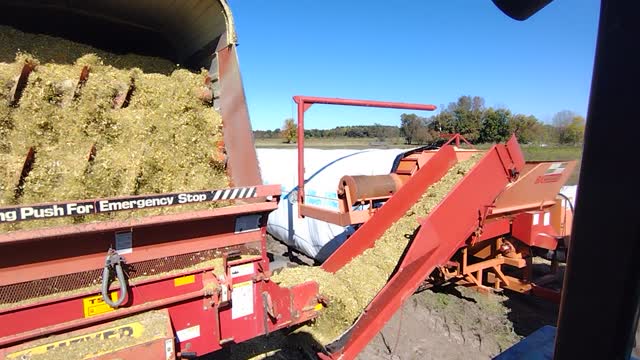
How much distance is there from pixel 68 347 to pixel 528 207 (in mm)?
5267

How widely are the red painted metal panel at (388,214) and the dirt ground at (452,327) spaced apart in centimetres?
100

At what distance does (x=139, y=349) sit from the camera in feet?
8.46

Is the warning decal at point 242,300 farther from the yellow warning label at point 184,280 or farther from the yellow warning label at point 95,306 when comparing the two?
the yellow warning label at point 95,306

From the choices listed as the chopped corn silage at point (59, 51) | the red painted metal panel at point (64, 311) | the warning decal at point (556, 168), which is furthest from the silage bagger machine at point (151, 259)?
the warning decal at point (556, 168)

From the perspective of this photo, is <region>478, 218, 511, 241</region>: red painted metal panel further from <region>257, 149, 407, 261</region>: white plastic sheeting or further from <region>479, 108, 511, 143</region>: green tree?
<region>479, 108, 511, 143</region>: green tree

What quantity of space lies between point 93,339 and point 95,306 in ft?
0.67

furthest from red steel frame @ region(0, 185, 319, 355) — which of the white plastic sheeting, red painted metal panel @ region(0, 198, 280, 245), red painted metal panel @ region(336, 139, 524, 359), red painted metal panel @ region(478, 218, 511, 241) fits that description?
the white plastic sheeting

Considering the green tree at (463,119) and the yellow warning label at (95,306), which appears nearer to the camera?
the yellow warning label at (95,306)

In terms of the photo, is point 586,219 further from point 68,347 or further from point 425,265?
point 425,265

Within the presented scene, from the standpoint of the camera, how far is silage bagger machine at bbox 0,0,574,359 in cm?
249

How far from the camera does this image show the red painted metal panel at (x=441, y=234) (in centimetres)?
362

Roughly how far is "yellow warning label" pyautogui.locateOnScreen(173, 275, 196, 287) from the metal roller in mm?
2572

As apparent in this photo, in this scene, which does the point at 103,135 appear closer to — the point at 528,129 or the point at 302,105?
the point at 302,105

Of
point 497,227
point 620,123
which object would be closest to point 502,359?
point 620,123
